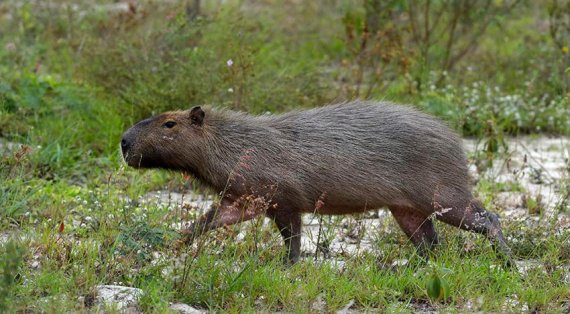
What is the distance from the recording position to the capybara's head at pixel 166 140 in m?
6.20

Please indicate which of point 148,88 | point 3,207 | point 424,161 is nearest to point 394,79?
point 148,88

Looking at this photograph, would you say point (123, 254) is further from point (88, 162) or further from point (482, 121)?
point (482, 121)

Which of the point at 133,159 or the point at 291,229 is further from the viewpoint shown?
the point at 133,159

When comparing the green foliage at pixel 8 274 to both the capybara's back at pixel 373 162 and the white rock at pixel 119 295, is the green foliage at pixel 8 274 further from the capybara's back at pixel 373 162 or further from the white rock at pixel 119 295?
the capybara's back at pixel 373 162

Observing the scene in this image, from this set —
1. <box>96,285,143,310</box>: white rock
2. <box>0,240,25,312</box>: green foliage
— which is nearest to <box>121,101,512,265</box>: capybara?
<box>96,285,143,310</box>: white rock

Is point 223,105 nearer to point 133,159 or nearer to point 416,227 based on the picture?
point 133,159

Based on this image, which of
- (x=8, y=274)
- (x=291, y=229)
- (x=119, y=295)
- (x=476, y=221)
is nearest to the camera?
(x=8, y=274)

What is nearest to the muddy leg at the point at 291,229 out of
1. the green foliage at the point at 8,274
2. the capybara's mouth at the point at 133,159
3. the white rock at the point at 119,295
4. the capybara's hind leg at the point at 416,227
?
the capybara's hind leg at the point at 416,227

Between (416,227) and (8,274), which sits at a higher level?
(8,274)

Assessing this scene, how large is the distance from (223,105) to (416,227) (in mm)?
2611

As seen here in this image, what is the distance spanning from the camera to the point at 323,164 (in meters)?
6.07

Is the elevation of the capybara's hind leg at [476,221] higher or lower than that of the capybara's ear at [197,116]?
lower

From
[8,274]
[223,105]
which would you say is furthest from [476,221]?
[8,274]

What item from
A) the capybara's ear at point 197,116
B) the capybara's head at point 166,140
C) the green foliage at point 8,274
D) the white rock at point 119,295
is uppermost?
the capybara's ear at point 197,116
